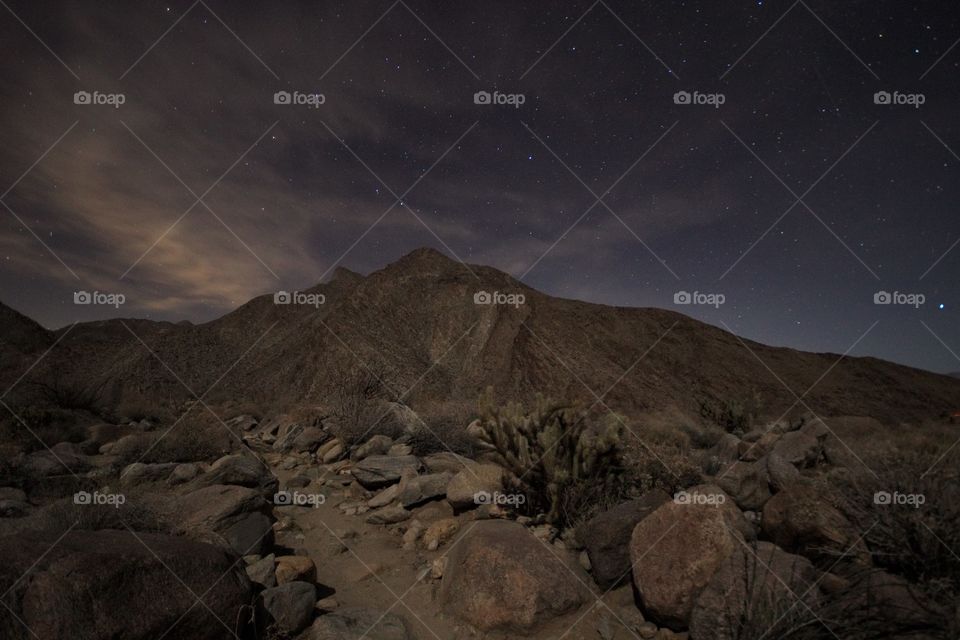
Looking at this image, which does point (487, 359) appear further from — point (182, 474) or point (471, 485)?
point (471, 485)

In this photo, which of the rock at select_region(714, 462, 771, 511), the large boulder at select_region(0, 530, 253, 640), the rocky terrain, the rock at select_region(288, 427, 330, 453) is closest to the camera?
the large boulder at select_region(0, 530, 253, 640)

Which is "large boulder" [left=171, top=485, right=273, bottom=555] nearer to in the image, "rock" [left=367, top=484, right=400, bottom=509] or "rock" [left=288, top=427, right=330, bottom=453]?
"rock" [left=367, top=484, right=400, bottom=509]

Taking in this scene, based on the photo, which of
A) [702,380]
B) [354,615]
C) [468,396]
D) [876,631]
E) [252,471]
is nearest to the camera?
[876,631]

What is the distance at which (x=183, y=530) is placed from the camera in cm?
372

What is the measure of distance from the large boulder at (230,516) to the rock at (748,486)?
458 centimetres

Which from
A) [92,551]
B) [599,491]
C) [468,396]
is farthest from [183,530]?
[468,396]

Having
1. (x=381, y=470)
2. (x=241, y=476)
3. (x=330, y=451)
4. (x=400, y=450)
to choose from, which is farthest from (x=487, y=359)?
(x=241, y=476)

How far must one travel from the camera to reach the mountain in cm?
1961

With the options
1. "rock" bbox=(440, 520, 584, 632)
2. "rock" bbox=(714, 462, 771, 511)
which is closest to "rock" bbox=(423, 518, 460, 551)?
"rock" bbox=(440, 520, 584, 632)

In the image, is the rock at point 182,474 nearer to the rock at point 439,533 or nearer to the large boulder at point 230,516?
the large boulder at point 230,516

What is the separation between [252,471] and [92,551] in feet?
10.6

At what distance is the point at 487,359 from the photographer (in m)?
20.4

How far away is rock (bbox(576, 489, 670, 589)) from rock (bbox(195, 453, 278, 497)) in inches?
164

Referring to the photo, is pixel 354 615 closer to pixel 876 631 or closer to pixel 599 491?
pixel 599 491
